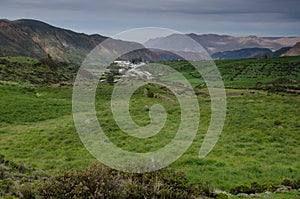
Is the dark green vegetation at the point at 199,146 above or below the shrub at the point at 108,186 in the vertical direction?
below

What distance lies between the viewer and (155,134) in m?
26.0

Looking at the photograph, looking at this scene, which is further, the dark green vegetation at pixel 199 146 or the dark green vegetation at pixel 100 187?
the dark green vegetation at pixel 199 146

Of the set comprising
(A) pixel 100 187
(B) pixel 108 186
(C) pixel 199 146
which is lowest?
(C) pixel 199 146

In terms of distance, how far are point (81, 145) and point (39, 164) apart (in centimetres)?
490

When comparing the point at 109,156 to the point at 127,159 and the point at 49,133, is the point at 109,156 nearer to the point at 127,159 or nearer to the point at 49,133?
the point at 127,159

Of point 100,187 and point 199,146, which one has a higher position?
point 100,187

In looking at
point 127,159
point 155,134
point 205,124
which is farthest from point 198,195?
point 205,124

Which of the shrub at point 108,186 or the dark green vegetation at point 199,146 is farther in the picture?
the dark green vegetation at point 199,146

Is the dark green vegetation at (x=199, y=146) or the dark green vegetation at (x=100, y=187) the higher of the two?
the dark green vegetation at (x=100, y=187)

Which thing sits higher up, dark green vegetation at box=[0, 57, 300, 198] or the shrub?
the shrub

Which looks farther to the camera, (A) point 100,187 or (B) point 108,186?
(B) point 108,186

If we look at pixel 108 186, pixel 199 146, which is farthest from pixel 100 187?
pixel 199 146

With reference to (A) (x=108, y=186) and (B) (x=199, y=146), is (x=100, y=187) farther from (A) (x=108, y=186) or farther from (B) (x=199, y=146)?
(B) (x=199, y=146)

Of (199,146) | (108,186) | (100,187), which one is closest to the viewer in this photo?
(100,187)
